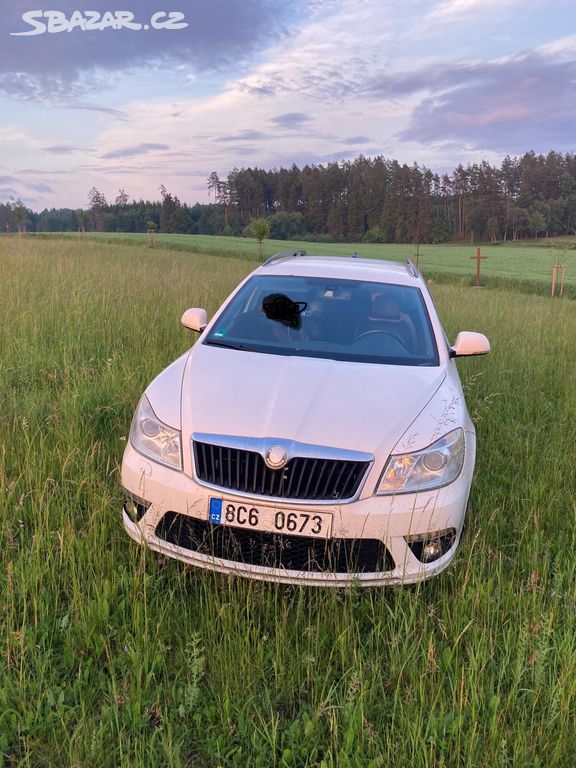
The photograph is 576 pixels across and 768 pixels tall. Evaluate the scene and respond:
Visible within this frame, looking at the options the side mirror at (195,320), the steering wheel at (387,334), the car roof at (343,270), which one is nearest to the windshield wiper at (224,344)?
the side mirror at (195,320)

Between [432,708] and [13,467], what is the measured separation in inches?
105

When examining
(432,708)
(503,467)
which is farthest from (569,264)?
(432,708)

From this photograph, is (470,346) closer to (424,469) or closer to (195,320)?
(424,469)

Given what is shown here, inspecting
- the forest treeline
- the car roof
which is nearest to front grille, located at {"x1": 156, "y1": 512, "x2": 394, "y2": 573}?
the car roof

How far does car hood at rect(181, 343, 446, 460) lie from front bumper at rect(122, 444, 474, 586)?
24 cm

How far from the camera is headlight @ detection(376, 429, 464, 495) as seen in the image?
93.4 inches

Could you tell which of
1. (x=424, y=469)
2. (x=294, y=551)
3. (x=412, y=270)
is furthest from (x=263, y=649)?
(x=412, y=270)

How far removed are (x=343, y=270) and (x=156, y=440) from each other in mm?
2372

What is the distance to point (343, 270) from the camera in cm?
437

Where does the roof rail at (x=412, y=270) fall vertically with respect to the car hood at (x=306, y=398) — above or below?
above

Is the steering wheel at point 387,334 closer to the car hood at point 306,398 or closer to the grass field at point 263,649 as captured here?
the car hood at point 306,398

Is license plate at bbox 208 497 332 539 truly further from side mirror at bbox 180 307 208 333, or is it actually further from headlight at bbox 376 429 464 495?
side mirror at bbox 180 307 208 333

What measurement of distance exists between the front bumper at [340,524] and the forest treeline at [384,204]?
75787 mm

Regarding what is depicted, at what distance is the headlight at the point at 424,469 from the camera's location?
2371 mm
